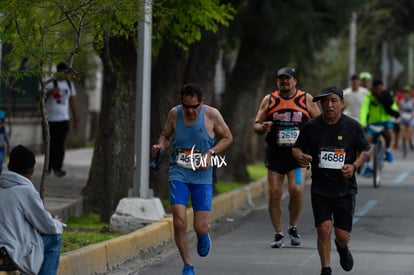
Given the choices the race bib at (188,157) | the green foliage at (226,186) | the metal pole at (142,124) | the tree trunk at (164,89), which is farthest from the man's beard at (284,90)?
the green foliage at (226,186)

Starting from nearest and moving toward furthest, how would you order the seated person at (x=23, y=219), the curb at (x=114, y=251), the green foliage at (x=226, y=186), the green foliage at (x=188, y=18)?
1. the seated person at (x=23, y=219)
2. the curb at (x=114, y=251)
3. the green foliage at (x=188, y=18)
4. the green foliage at (x=226, y=186)

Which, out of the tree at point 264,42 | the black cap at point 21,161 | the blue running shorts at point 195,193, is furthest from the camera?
the tree at point 264,42

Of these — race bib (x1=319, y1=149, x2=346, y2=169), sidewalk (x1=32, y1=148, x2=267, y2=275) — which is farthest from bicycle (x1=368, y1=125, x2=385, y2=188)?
race bib (x1=319, y1=149, x2=346, y2=169)

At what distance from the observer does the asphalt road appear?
1135 cm

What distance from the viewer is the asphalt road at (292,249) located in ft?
37.2

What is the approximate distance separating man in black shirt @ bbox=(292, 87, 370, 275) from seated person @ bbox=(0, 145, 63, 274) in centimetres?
275

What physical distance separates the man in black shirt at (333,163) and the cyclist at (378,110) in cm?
1072

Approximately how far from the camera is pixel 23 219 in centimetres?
813

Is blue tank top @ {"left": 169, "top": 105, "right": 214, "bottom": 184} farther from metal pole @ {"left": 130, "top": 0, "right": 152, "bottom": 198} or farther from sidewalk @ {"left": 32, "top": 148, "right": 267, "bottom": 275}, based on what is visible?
metal pole @ {"left": 130, "top": 0, "right": 152, "bottom": 198}

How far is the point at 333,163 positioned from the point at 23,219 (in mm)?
3078

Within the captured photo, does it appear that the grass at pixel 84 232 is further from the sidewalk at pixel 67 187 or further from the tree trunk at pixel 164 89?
the tree trunk at pixel 164 89

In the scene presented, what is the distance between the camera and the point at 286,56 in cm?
2292

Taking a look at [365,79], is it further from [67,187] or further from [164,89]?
[67,187]

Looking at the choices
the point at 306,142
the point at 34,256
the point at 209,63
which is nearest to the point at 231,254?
the point at 306,142
